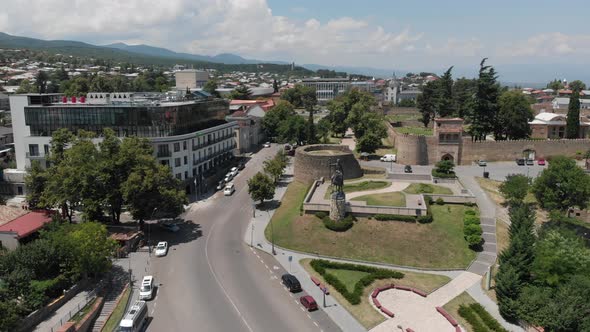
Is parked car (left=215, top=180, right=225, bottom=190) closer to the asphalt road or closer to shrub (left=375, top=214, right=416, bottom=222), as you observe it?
the asphalt road

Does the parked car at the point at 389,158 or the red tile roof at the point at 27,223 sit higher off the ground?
the parked car at the point at 389,158

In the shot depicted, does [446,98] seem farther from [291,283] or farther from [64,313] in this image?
[64,313]

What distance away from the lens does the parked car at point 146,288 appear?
116 feet

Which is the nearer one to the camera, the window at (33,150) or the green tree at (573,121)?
the window at (33,150)

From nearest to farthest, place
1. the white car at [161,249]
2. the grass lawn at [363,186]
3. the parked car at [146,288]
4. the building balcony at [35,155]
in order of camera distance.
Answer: the parked car at [146,288] → the white car at [161,249] → the grass lawn at [363,186] → the building balcony at [35,155]

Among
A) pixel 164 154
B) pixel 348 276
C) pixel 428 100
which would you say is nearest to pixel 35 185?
pixel 164 154

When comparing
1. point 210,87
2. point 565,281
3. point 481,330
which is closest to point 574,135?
point 565,281

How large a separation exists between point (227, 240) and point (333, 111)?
59.3 metres

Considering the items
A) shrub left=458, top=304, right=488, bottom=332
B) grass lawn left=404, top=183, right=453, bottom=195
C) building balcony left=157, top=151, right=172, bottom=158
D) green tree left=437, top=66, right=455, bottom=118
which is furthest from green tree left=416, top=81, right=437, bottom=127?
shrub left=458, top=304, right=488, bottom=332

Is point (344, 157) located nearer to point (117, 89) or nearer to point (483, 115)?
point (483, 115)

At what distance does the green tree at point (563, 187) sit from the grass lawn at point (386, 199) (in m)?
16.1

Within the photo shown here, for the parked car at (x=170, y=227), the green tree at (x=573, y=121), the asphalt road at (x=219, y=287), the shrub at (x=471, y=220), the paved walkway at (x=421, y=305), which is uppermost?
the green tree at (x=573, y=121)

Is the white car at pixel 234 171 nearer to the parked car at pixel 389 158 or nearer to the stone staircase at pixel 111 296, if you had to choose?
the parked car at pixel 389 158

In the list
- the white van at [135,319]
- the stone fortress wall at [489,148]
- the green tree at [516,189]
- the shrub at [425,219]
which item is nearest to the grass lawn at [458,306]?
the shrub at [425,219]
